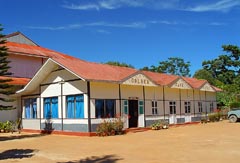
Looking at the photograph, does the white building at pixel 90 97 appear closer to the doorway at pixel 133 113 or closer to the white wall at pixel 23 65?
the doorway at pixel 133 113

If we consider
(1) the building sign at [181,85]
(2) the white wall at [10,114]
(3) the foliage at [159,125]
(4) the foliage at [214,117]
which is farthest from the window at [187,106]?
(2) the white wall at [10,114]

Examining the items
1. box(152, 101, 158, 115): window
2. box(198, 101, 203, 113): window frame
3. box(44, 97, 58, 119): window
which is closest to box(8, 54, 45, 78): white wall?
box(44, 97, 58, 119): window

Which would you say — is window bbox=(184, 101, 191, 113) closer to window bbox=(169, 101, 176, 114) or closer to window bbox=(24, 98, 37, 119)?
window bbox=(169, 101, 176, 114)

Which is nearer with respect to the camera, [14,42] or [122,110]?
[122,110]

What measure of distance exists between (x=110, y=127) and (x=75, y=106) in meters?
2.44

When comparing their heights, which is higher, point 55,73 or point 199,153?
point 55,73

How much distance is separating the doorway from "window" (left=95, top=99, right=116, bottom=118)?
1.99 meters

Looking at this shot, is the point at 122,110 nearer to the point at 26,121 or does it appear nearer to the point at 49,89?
the point at 49,89

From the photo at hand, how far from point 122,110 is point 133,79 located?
209 cm

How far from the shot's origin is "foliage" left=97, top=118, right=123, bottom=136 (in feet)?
66.6

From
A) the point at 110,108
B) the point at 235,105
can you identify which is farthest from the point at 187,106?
the point at 110,108

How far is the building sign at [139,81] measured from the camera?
2242cm

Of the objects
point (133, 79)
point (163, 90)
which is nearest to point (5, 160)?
point (133, 79)

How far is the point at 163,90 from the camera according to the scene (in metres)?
27.3
